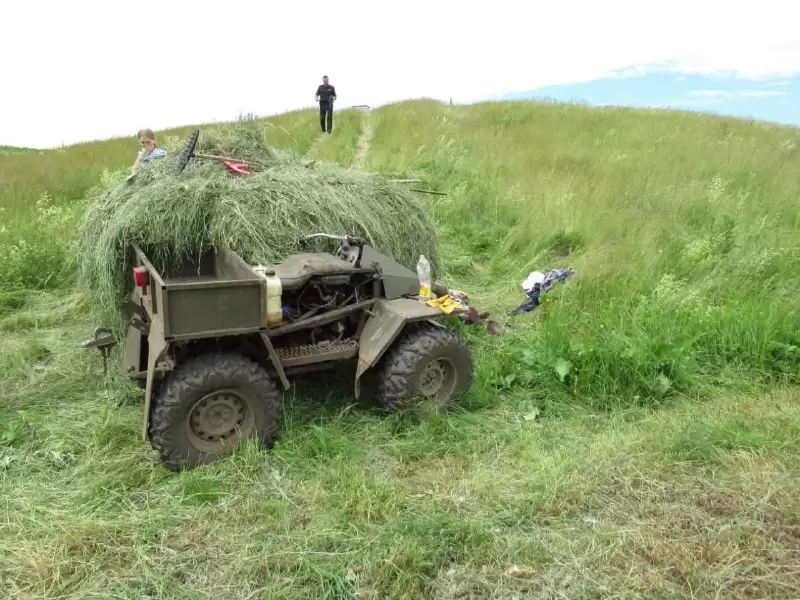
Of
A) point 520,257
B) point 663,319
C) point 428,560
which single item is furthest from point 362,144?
point 428,560

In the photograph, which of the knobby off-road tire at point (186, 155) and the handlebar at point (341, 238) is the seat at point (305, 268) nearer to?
the handlebar at point (341, 238)

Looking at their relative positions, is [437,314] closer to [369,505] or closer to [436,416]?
[436,416]

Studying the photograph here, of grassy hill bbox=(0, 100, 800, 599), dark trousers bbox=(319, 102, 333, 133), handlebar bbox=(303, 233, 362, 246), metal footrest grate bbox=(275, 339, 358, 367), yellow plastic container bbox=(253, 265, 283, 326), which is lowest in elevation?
grassy hill bbox=(0, 100, 800, 599)

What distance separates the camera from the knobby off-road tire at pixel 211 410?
11.6 feet

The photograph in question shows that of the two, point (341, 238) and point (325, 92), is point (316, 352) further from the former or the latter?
point (325, 92)

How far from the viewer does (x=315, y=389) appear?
15.3 feet

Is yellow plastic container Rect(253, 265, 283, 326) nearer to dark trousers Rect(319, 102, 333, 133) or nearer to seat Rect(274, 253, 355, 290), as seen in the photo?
seat Rect(274, 253, 355, 290)

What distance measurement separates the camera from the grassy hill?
2.80 meters

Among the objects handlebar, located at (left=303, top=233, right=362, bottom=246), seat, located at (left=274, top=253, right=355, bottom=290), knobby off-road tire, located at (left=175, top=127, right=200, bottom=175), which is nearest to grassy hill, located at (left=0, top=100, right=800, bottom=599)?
seat, located at (left=274, top=253, right=355, bottom=290)

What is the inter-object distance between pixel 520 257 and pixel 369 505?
18.0 feet

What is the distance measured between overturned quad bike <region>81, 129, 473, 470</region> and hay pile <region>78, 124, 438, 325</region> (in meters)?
0.15

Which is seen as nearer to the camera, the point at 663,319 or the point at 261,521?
the point at 261,521

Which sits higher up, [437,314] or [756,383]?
[437,314]

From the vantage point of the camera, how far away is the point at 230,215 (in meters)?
4.65
